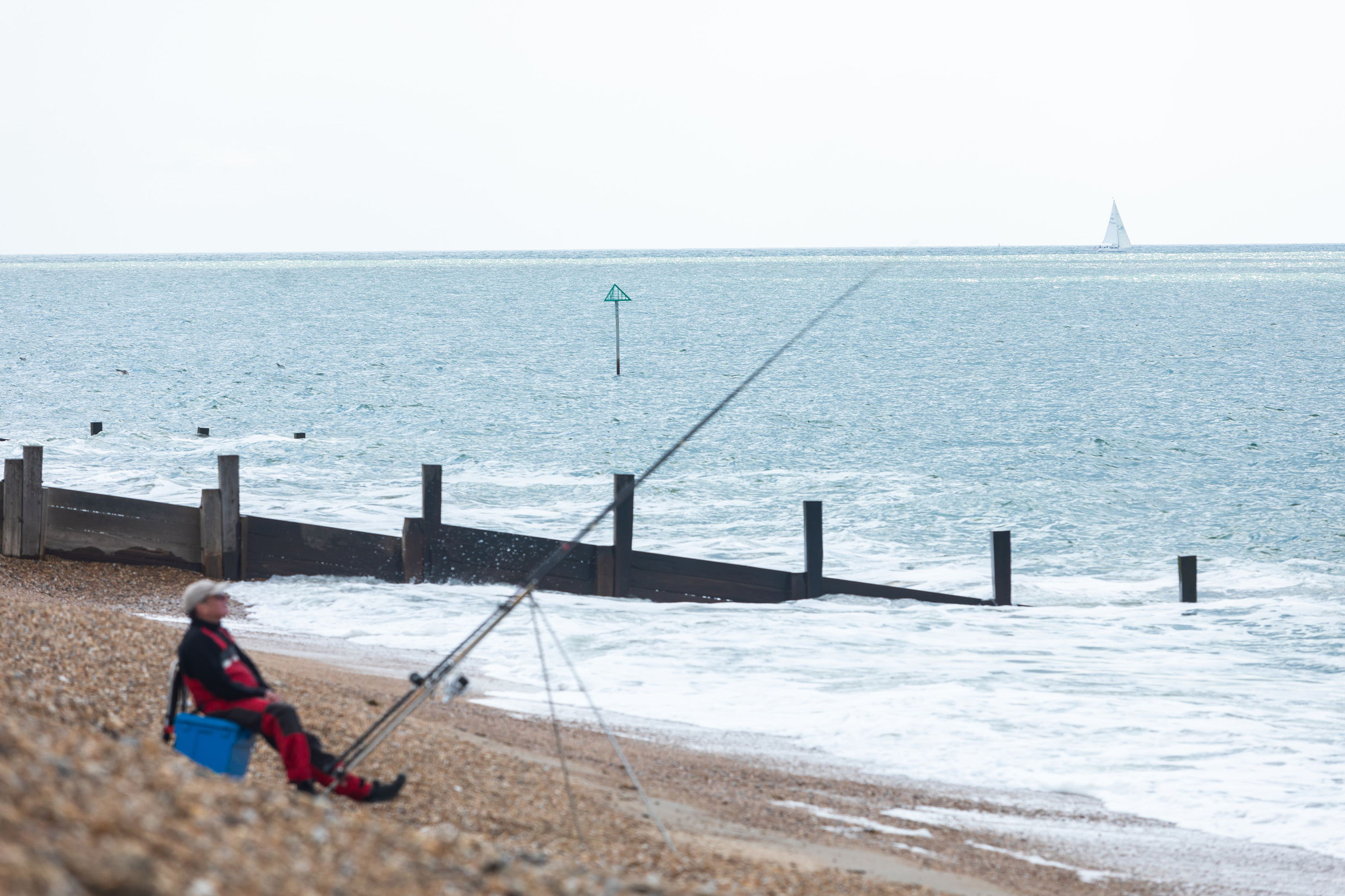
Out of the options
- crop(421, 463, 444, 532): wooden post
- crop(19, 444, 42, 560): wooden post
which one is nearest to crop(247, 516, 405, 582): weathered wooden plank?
crop(421, 463, 444, 532): wooden post

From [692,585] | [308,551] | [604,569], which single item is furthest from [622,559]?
[308,551]

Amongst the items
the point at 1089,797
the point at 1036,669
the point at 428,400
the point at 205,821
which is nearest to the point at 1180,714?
the point at 1036,669

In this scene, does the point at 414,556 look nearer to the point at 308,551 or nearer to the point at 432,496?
the point at 432,496

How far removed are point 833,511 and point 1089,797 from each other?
1439 cm

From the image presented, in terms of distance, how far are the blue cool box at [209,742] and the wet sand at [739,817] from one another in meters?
0.27

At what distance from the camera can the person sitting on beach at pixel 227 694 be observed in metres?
5.36

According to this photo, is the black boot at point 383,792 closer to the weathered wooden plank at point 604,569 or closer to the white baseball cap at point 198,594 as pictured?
the white baseball cap at point 198,594

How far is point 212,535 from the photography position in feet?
44.0

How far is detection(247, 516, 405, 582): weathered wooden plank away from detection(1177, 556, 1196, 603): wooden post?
10027 mm

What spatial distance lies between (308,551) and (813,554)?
5979mm

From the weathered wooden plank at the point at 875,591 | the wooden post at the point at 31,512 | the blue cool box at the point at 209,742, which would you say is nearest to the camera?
the blue cool box at the point at 209,742

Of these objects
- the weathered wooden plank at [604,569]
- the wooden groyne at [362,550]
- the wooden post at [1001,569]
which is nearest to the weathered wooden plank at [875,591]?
the wooden groyne at [362,550]

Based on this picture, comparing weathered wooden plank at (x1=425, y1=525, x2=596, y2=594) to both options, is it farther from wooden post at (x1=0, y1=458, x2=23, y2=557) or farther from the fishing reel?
the fishing reel

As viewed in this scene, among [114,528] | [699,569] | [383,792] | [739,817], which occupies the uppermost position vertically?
[114,528]
